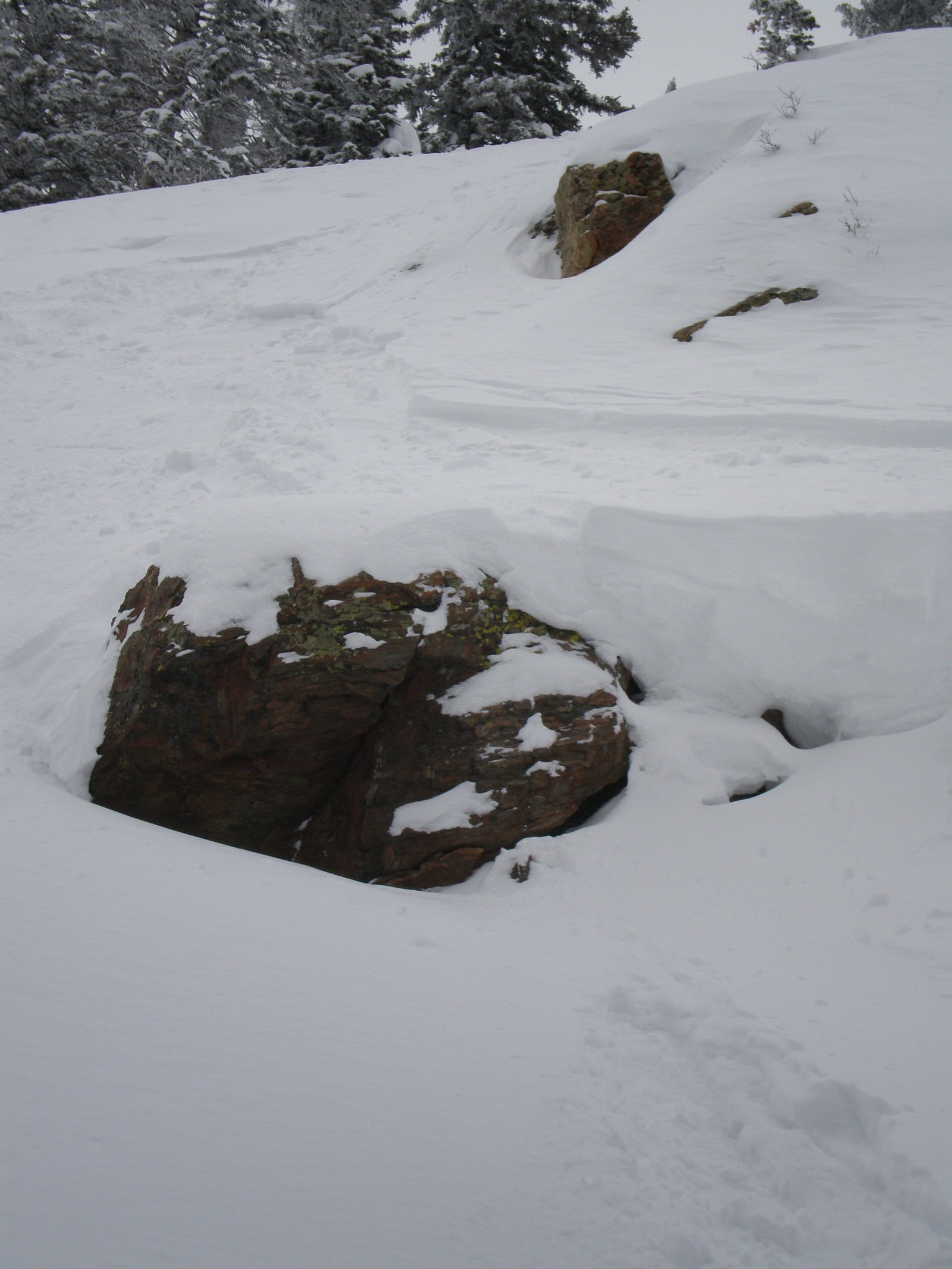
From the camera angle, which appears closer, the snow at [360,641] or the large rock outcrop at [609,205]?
the snow at [360,641]

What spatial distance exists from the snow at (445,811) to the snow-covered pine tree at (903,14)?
983 inches

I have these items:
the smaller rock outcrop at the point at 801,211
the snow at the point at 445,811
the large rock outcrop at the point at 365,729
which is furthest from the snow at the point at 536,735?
the smaller rock outcrop at the point at 801,211

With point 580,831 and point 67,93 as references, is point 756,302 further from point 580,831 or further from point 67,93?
point 67,93

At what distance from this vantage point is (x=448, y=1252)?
4.83 feet

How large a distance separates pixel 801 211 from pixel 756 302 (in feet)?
4.94

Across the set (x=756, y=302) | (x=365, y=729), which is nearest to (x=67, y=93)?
(x=756, y=302)

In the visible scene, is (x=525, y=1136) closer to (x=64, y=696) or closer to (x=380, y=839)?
(x=380, y=839)

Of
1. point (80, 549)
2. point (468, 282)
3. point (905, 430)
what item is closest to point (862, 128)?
point (468, 282)

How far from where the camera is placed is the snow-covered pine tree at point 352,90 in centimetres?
1783

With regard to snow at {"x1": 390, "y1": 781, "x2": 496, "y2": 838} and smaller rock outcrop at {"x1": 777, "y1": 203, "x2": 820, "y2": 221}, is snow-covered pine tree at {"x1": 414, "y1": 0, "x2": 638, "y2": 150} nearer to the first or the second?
smaller rock outcrop at {"x1": 777, "y1": 203, "x2": 820, "y2": 221}

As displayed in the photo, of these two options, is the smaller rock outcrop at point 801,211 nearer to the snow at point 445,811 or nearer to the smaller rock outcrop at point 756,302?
the smaller rock outcrop at point 756,302

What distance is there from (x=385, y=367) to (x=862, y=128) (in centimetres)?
604

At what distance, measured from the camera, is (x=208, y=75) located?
16.7m

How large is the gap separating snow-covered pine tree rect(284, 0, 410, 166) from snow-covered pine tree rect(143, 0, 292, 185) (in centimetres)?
80
